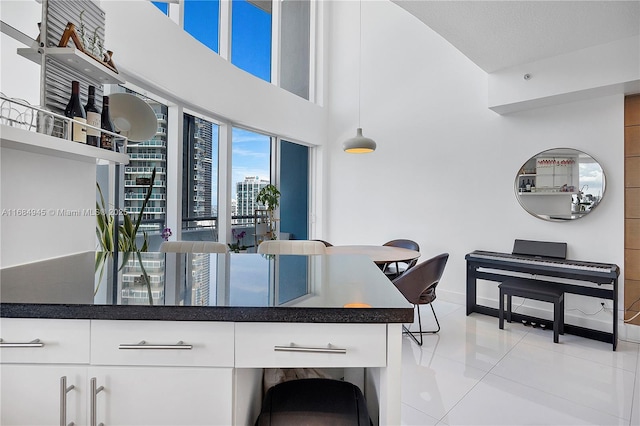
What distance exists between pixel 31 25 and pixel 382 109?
4.18m

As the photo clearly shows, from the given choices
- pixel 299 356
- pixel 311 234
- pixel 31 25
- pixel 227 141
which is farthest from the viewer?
pixel 311 234

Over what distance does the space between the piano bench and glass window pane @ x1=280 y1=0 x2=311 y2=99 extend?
13.9 feet

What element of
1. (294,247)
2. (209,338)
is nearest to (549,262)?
(294,247)

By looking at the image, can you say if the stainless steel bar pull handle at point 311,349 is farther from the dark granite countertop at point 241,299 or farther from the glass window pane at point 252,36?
the glass window pane at point 252,36

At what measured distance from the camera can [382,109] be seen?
4980 millimetres

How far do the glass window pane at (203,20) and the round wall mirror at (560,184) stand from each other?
3.88 m

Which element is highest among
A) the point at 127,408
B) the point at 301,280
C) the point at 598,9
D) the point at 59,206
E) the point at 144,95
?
the point at 598,9

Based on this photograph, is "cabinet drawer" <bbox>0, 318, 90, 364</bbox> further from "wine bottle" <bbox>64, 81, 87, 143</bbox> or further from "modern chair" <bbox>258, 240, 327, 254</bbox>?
"modern chair" <bbox>258, 240, 327, 254</bbox>

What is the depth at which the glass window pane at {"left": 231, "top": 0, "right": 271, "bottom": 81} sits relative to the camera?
14.2ft

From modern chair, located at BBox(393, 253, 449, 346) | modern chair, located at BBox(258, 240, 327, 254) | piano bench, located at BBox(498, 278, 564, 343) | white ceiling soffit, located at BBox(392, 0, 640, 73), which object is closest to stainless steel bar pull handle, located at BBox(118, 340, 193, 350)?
modern chair, located at BBox(258, 240, 327, 254)

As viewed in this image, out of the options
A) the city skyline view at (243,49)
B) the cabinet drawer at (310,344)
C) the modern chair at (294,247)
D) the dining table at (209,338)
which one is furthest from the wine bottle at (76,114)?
the city skyline view at (243,49)

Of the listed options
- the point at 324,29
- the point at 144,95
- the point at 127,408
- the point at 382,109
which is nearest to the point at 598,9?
the point at 382,109

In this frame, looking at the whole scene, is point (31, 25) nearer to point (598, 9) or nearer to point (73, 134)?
point (73, 134)

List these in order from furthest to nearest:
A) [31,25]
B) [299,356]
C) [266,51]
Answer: [266,51] → [31,25] → [299,356]
